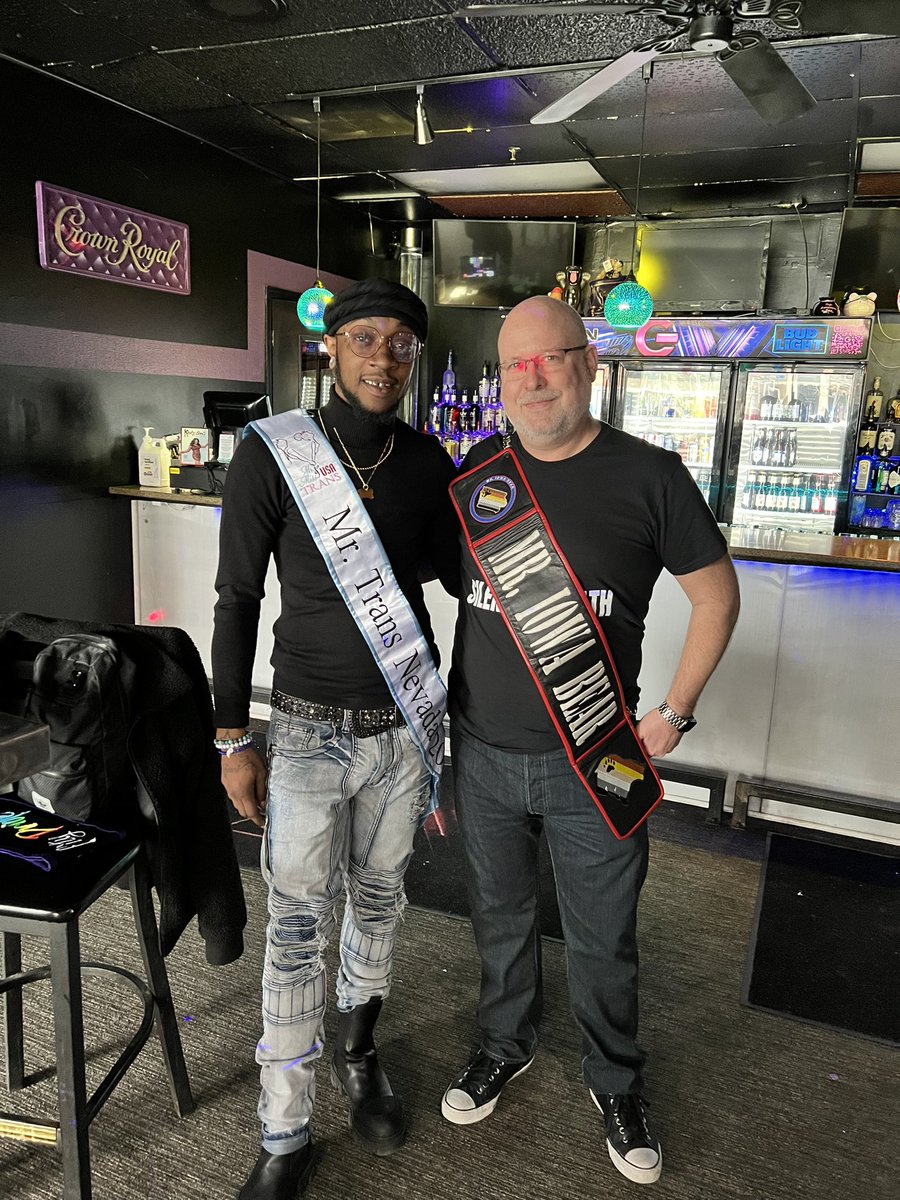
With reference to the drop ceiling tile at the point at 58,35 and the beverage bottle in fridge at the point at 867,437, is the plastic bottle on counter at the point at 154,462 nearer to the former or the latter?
the drop ceiling tile at the point at 58,35

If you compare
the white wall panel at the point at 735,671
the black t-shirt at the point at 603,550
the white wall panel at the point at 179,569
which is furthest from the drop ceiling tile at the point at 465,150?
the black t-shirt at the point at 603,550

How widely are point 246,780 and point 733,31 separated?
266cm

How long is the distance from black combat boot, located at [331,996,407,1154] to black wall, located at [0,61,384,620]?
9.76 feet

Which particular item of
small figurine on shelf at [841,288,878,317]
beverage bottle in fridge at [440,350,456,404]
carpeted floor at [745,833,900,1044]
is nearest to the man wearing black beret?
carpeted floor at [745,833,900,1044]

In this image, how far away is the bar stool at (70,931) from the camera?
1379 millimetres

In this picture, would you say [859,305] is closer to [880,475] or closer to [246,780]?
[880,475]

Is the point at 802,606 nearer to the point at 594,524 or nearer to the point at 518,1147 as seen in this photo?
the point at 594,524

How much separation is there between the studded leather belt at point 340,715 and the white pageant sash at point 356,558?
2.5 inches

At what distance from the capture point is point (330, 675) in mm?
1627

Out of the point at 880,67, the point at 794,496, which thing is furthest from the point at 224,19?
the point at 794,496

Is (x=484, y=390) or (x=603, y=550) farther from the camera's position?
(x=484, y=390)

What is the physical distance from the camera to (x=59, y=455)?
13.5ft

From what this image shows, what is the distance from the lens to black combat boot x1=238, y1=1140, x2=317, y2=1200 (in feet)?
5.08

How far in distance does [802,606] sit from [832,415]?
10.2ft
